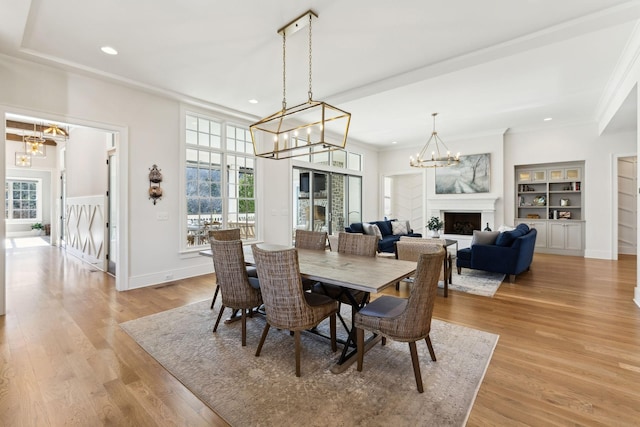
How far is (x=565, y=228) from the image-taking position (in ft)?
23.3

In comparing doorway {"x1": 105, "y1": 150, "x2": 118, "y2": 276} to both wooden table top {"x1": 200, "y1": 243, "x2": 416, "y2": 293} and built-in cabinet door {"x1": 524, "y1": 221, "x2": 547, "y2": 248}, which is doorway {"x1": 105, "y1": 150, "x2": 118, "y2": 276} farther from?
built-in cabinet door {"x1": 524, "y1": 221, "x2": 547, "y2": 248}

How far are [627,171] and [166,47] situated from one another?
980cm

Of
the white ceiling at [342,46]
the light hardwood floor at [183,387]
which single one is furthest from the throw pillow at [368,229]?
the white ceiling at [342,46]

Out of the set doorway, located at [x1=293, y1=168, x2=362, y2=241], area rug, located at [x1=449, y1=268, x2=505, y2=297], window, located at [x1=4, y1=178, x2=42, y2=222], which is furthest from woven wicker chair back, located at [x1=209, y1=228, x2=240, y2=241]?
window, located at [x1=4, y1=178, x2=42, y2=222]

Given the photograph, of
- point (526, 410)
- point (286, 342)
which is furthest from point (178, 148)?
point (526, 410)

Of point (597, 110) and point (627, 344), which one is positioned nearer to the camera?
point (627, 344)

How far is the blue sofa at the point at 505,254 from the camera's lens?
4582mm

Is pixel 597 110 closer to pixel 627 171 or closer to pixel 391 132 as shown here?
pixel 627 171

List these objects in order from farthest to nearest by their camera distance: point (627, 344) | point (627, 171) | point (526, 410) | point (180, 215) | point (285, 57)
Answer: point (627, 171), point (180, 215), point (285, 57), point (627, 344), point (526, 410)

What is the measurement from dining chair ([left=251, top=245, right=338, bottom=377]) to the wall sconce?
10.5 ft

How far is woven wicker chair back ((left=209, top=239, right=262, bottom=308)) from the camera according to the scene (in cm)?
265

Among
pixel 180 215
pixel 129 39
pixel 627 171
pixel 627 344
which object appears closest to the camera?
pixel 627 344

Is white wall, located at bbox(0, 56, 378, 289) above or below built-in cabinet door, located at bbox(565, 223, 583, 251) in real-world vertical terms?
above

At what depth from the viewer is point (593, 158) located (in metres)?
6.61
